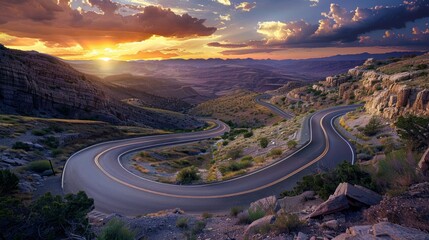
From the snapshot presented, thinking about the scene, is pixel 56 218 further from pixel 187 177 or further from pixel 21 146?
pixel 21 146

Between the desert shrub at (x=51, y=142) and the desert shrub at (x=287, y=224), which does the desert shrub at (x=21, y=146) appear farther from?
the desert shrub at (x=287, y=224)

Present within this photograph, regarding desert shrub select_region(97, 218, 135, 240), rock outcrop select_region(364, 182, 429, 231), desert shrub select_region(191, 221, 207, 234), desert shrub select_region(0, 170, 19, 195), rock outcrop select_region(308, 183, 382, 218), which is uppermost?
rock outcrop select_region(364, 182, 429, 231)

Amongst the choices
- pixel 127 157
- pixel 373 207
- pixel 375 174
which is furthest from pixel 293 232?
pixel 127 157

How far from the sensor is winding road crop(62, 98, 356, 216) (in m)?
18.5

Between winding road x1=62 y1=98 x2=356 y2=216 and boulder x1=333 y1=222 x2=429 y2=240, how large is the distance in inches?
434

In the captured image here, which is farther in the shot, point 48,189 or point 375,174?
point 48,189

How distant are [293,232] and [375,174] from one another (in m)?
5.66

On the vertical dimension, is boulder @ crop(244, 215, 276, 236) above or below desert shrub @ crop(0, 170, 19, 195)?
above

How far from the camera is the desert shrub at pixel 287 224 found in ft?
27.6

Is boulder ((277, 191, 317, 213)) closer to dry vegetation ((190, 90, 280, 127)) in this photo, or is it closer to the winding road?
the winding road

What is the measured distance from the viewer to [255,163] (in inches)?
1069

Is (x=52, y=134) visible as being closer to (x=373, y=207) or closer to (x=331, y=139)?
(x=331, y=139)

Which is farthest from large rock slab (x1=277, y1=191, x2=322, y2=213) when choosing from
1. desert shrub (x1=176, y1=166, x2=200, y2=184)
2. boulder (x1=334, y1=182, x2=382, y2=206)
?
desert shrub (x1=176, y1=166, x2=200, y2=184)

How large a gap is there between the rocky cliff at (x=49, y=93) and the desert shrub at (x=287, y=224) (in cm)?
6196
